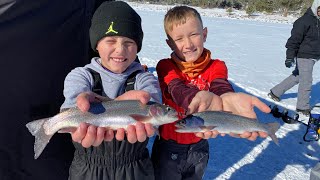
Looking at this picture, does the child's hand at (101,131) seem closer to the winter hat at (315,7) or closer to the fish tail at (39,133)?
the fish tail at (39,133)

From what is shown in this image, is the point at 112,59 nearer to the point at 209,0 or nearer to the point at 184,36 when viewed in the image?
the point at 184,36

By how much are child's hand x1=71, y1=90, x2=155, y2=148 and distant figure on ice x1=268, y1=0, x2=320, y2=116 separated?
5.40 m

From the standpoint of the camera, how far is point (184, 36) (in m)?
2.57

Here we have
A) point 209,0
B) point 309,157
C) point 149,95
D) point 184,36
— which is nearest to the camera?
point 149,95

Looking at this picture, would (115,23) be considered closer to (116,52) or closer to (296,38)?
(116,52)

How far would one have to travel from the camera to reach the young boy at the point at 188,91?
2.45m

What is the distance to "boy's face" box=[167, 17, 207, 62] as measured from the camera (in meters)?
2.55

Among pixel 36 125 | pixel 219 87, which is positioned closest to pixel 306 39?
pixel 219 87

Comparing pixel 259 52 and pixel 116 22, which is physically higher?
pixel 116 22

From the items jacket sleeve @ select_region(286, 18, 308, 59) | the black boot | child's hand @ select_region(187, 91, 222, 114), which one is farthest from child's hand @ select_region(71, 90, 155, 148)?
the black boot

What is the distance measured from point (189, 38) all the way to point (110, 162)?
1.09 m

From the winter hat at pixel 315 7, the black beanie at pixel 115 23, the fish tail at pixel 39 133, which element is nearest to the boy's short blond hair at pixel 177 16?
the black beanie at pixel 115 23

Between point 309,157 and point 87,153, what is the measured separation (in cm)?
374

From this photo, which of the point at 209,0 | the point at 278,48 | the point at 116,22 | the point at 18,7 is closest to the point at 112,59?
the point at 116,22
